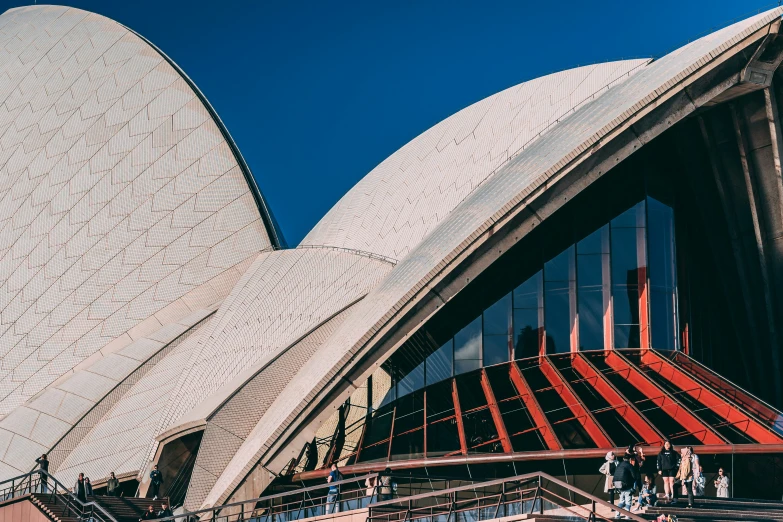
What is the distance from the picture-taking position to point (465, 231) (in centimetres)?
2586

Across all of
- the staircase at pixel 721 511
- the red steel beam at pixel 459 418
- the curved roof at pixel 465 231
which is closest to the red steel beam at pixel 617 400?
the staircase at pixel 721 511

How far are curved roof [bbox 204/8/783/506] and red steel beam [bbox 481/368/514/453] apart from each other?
2841mm

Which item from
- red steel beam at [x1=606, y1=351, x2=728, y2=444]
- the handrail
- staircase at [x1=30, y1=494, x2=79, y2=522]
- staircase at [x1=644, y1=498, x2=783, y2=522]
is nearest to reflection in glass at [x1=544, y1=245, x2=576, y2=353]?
red steel beam at [x1=606, y1=351, x2=728, y2=444]

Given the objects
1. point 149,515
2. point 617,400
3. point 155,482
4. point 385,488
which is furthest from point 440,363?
point 149,515

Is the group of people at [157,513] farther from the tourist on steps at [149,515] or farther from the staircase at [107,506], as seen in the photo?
the staircase at [107,506]

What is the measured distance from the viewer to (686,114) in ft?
86.3

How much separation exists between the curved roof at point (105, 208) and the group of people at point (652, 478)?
16.9 m

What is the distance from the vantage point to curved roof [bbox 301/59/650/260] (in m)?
33.5

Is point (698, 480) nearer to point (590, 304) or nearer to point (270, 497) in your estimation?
point (270, 497)

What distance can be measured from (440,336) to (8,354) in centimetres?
1344

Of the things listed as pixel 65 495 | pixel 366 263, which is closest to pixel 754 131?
pixel 366 263

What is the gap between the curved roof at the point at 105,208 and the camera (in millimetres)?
34906

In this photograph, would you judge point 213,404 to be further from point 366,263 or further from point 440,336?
point 366,263

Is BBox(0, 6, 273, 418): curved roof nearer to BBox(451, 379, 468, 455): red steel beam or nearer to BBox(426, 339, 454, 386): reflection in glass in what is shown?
BBox(426, 339, 454, 386): reflection in glass
